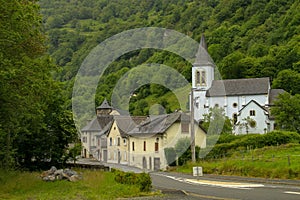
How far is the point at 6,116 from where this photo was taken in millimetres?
24516

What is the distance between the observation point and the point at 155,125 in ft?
211

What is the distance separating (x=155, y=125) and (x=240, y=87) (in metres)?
37.8

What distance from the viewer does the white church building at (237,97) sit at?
280 feet

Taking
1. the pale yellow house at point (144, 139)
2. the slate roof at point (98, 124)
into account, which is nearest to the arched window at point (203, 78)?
the slate roof at point (98, 124)

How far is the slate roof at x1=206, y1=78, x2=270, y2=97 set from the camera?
310 feet

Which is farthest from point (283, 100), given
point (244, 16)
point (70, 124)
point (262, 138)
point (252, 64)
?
point (244, 16)

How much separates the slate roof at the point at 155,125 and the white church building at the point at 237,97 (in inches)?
884

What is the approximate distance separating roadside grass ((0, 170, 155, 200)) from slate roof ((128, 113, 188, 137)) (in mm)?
33107

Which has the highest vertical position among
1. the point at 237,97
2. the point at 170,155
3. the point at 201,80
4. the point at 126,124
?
the point at 201,80

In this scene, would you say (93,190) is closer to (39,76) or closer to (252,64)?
(39,76)

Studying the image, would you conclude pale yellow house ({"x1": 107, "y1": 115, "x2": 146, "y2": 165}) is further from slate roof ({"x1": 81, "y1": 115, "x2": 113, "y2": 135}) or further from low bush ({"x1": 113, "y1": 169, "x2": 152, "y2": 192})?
low bush ({"x1": 113, "y1": 169, "x2": 152, "y2": 192})

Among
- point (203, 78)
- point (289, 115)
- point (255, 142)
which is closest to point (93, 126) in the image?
point (203, 78)

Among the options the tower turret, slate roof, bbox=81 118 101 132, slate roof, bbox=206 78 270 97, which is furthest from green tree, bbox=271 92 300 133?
slate roof, bbox=81 118 101 132

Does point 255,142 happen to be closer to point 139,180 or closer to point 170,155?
point 170,155
